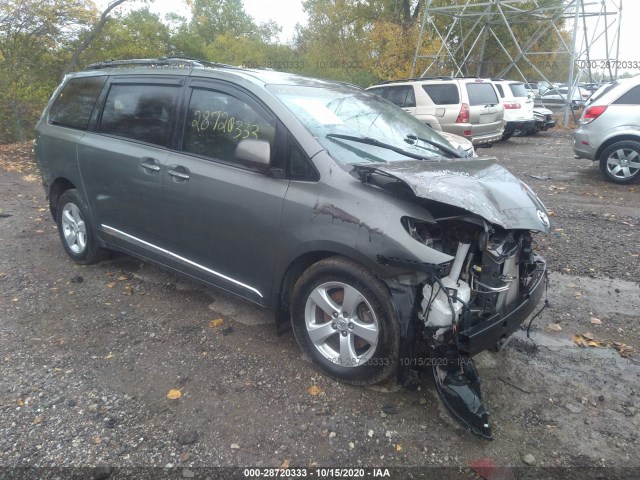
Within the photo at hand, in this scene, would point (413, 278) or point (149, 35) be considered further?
point (149, 35)

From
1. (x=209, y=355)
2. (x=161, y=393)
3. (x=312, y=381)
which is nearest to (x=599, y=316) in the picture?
(x=312, y=381)

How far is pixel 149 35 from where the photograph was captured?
668 inches

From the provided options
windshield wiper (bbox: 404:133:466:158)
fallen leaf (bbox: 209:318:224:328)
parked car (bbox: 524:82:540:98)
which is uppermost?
parked car (bbox: 524:82:540:98)

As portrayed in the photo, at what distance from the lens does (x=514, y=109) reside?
14195 mm

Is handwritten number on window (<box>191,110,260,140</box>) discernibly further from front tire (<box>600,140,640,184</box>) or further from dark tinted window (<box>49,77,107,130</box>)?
front tire (<box>600,140,640,184</box>)

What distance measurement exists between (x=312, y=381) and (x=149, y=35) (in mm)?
17371

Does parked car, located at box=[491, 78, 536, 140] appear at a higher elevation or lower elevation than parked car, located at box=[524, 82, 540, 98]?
lower

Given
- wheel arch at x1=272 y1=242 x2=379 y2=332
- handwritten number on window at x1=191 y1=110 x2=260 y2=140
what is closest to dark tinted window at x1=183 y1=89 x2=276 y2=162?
handwritten number on window at x1=191 y1=110 x2=260 y2=140

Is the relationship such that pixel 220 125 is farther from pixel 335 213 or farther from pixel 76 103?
pixel 76 103

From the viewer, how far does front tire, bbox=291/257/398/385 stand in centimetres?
266

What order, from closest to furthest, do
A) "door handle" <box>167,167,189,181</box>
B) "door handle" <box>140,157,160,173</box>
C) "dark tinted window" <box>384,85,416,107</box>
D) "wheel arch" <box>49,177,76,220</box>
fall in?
1. "door handle" <box>167,167,189,181</box>
2. "door handle" <box>140,157,160,173</box>
3. "wheel arch" <box>49,177,76,220</box>
4. "dark tinted window" <box>384,85,416,107</box>

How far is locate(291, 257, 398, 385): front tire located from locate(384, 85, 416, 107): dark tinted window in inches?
393

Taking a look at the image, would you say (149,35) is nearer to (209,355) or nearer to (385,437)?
(209,355)

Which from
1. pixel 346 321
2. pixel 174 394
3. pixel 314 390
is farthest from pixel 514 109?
pixel 174 394
